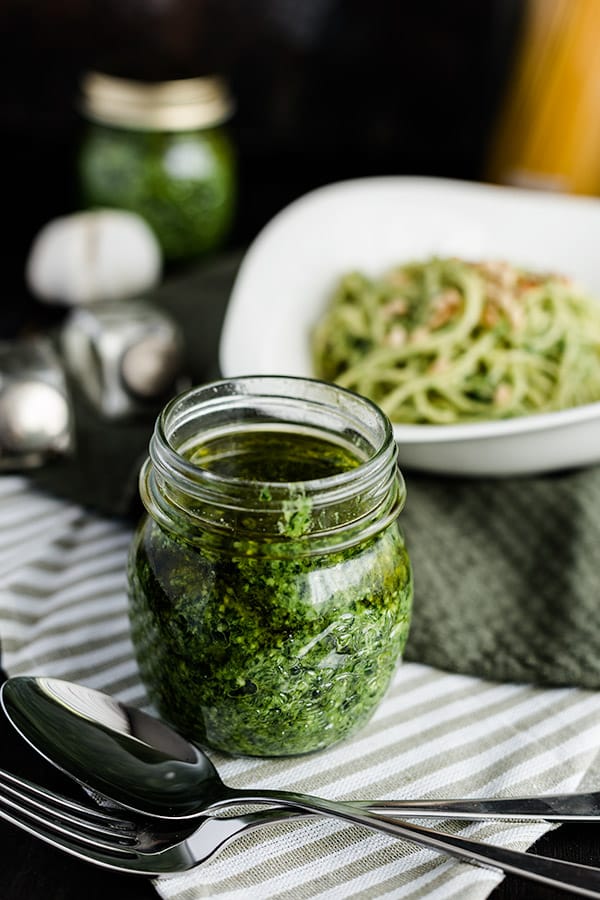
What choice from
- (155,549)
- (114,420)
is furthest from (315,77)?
(155,549)

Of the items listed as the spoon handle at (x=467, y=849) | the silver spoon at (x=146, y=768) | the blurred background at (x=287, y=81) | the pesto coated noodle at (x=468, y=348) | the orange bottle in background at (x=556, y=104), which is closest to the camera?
the spoon handle at (x=467, y=849)

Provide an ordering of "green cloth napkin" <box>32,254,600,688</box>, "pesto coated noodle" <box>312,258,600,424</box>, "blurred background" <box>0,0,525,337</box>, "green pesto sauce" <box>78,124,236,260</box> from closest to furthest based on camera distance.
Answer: "green cloth napkin" <box>32,254,600,688</box>, "pesto coated noodle" <box>312,258,600,424</box>, "green pesto sauce" <box>78,124,236,260</box>, "blurred background" <box>0,0,525,337</box>

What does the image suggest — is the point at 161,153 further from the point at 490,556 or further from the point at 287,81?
the point at 490,556

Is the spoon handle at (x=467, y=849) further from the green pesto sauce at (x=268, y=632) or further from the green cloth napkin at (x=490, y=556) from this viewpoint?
the green cloth napkin at (x=490, y=556)

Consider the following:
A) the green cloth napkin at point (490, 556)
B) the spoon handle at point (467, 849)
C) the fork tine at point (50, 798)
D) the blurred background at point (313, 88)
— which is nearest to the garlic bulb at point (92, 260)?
the blurred background at point (313, 88)

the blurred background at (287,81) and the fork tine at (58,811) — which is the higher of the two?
the blurred background at (287,81)

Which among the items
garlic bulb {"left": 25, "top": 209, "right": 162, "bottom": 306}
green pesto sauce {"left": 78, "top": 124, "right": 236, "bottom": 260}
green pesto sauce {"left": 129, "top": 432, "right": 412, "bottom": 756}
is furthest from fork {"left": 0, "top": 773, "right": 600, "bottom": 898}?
green pesto sauce {"left": 78, "top": 124, "right": 236, "bottom": 260}

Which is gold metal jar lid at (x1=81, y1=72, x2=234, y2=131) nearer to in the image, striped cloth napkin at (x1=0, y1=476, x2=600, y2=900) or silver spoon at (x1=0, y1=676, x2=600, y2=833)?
striped cloth napkin at (x1=0, y1=476, x2=600, y2=900)
